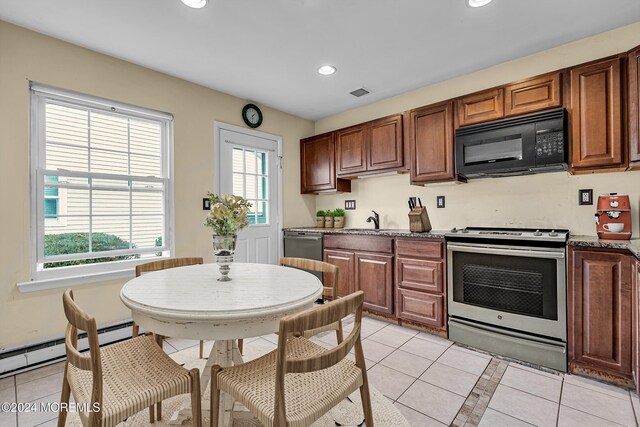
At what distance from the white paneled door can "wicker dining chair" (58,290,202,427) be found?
220 centimetres

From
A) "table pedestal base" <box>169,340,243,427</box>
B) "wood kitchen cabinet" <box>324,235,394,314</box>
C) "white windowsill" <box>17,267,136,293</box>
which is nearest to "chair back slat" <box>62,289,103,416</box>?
"table pedestal base" <box>169,340,243,427</box>

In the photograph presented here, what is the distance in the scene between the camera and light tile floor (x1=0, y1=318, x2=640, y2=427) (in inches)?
66.9

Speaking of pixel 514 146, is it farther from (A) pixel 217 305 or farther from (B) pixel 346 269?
(A) pixel 217 305

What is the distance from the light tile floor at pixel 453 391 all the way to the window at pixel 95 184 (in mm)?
888

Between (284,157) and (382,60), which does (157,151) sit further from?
(382,60)

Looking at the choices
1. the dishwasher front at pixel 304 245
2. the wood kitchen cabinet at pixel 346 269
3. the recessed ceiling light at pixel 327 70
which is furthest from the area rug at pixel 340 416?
the recessed ceiling light at pixel 327 70

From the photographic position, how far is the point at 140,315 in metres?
1.32

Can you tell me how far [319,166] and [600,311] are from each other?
10.3 feet

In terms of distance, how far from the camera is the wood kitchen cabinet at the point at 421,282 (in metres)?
2.76

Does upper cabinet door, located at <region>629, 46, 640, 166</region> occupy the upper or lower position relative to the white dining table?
upper

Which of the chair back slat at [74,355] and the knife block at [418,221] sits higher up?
the knife block at [418,221]

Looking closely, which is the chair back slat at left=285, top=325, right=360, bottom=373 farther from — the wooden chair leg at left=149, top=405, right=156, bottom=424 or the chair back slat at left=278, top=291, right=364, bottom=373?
the wooden chair leg at left=149, top=405, right=156, bottom=424

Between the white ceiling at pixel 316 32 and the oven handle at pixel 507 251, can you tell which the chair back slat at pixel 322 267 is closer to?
the oven handle at pixel 507 251

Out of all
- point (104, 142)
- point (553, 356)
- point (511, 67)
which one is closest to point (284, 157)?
point (104, 142)
